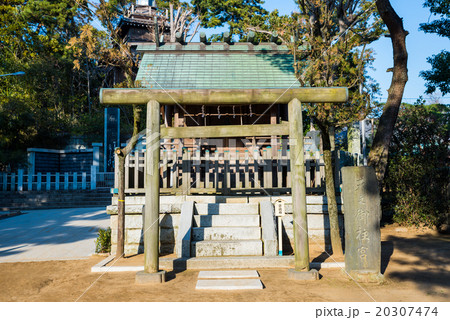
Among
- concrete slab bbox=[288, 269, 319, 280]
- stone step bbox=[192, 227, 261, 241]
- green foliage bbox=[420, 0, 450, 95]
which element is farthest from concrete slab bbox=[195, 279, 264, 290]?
green foliage bbox=[420, 0, 450, 95]

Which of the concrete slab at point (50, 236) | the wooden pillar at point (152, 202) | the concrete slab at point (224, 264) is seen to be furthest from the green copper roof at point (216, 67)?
the concrete slab at point (224, 264)

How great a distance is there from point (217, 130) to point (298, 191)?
1.85m

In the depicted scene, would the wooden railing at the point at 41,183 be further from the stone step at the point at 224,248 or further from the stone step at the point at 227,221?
the stone step at the point at 224,248

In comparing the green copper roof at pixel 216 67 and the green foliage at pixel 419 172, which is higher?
the green copper roof at pixel 216 67

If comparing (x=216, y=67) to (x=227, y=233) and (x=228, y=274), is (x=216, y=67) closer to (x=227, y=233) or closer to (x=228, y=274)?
(x=227, y=233)

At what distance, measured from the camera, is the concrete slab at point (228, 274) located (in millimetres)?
5797

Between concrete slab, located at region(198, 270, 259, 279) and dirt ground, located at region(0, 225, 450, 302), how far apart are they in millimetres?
151

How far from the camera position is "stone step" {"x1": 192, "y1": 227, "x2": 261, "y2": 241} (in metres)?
7.29

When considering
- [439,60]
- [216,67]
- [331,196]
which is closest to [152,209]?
[331,196]

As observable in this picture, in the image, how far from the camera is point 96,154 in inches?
989

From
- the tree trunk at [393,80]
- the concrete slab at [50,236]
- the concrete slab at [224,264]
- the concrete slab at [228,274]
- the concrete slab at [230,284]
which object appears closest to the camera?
the concrete slab at [230,284]

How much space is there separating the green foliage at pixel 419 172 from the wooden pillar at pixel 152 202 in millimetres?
8236

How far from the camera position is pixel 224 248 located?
691cm

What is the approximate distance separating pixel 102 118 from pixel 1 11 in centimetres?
1319
